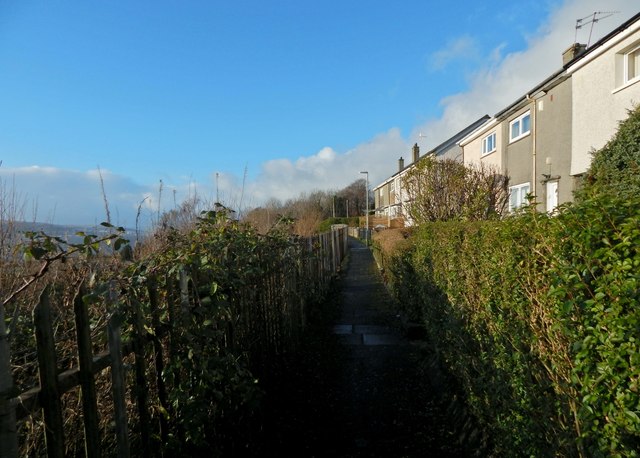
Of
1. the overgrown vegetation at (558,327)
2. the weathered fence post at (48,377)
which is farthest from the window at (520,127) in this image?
the weathered fence post at (48,377)

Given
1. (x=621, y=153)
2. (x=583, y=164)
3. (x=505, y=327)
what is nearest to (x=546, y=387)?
(x=505, y=327)

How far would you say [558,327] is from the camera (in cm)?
190

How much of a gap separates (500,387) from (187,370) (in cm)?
205

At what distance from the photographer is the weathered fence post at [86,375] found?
1.82 metres

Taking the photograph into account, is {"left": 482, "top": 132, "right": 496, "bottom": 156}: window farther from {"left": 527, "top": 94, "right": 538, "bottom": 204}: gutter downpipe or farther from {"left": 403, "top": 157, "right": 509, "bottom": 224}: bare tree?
{"left": 527, "top": 94, "right": 538, "bottom": 204}: gutter downpipe

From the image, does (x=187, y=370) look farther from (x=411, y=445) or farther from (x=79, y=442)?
(x=411, y=445)

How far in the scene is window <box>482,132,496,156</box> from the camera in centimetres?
1920

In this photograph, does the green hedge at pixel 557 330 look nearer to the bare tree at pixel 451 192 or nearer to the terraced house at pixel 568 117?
the terraced house at pixel 568 117

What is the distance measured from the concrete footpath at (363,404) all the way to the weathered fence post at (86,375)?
7.25 ft

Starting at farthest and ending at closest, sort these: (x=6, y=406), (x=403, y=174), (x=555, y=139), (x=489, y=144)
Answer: (x=403, y=174)
(x=489, y=144)
(x=555, y=139)
(x=6, y=406)

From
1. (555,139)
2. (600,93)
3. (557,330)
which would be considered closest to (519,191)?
(555,139)

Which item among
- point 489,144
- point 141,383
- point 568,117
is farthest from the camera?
point 489,144

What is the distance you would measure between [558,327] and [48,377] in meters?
2.16

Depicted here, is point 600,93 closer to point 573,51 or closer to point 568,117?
point 568,117
